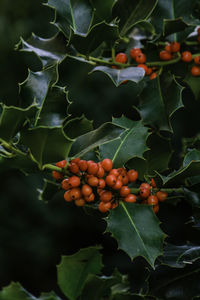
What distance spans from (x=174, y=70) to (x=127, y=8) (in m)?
0.29

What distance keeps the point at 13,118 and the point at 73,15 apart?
0.45m

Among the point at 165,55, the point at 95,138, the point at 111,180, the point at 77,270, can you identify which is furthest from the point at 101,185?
the point at 165,55

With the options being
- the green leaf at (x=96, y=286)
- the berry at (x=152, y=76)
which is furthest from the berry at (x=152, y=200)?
the berry at (x=152, y=76)

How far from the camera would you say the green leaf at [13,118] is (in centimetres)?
103

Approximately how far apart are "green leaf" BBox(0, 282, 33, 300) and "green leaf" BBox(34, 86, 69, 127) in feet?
1.32

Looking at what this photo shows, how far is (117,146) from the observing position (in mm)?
1348

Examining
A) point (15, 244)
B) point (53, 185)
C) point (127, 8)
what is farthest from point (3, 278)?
point (127, 8)

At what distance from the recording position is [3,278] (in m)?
4.09

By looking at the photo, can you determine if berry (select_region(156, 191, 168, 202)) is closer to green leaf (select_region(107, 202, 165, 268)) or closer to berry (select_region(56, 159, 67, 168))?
green leaf (select_region(107, 202, 165, 268))

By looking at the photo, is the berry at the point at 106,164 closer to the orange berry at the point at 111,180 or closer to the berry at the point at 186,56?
the orange berry at the point at 111,180

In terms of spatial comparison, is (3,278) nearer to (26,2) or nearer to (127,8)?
(26,2)

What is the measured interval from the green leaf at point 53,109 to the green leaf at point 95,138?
0.22 ft

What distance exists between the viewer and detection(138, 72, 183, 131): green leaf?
1.48 meters

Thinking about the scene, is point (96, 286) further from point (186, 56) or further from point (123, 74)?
point (186, 56)
